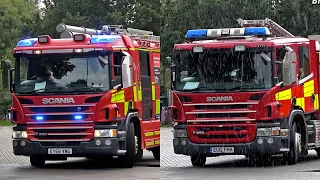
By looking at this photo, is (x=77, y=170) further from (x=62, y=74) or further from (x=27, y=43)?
(x=27, y=43)

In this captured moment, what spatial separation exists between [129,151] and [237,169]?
6.21 feet

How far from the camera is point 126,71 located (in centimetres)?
1525

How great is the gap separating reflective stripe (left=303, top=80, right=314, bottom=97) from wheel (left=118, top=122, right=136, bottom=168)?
3.26 meters

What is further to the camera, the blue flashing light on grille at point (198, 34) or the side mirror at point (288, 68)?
the blue flashing light on grille at point (198, 34)

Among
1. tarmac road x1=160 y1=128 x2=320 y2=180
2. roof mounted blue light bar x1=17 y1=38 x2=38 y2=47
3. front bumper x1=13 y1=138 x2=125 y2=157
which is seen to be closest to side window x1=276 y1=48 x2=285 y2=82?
tarmac road x1=160 y1=128 x2=320 y2=180

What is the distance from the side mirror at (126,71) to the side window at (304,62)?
322 centimetres

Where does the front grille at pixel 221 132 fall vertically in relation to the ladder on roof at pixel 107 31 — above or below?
below

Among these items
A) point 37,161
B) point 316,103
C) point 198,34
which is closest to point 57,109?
point 37,161

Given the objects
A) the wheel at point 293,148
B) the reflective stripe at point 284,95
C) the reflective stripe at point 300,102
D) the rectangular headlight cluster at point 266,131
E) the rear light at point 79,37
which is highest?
the rear light at point 79,37

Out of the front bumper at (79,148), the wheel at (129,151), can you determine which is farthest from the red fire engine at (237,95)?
the front bumper at (79,148)

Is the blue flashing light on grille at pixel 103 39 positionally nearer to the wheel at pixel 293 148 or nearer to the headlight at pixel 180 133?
the headlight at pixel 180 133

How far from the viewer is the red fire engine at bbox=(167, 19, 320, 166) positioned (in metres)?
15.2

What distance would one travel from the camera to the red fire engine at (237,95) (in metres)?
15.2

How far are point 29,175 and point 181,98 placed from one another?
9.61 feet
